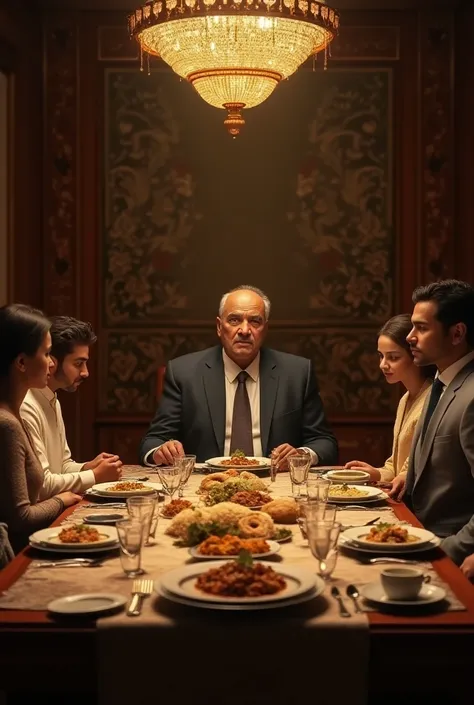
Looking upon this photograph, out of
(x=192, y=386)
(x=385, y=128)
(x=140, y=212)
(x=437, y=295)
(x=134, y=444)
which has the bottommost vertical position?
(x=134, y=444)

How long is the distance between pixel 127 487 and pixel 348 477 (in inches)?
32.4

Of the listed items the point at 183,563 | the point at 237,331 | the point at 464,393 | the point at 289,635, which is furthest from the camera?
the point at 237,331

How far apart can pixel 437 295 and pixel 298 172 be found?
8.66ft

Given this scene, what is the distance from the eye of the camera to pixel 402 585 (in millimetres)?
2016

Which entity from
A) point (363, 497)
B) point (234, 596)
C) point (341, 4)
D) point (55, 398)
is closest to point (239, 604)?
point (234, 596)

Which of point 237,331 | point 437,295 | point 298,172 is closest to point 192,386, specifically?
point 237,331

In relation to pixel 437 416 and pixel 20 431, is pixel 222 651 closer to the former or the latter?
pixel 20 431

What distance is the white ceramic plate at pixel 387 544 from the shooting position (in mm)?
2439

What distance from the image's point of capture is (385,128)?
6.03m

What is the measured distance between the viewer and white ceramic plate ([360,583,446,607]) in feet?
6.58

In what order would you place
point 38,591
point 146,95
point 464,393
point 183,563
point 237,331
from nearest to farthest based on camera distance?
point 38,591 → point 183,563 → point 464,393 → point 237,331 → point 146,95

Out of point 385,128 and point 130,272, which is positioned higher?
point 385,128

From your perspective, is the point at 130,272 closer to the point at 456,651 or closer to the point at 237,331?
the point at 237,331

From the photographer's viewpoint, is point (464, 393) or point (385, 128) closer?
point (464, 393)
